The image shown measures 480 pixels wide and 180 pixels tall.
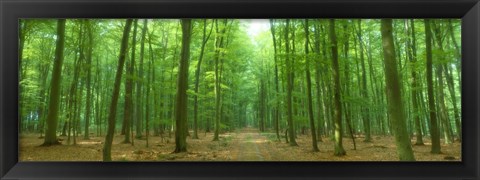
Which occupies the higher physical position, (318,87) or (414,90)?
(318,87)

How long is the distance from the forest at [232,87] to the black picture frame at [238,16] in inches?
5.7

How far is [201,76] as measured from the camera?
18.5 feet

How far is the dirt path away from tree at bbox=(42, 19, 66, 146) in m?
2.29

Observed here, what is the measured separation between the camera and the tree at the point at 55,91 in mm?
3615

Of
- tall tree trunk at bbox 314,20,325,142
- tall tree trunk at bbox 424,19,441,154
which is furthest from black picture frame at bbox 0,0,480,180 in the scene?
tall tree trunk at bbox 424,19,441,154

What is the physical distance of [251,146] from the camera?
4293 millimetres

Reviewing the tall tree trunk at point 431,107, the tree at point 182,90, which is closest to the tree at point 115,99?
the tree at point 182,90

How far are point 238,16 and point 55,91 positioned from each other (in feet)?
8.41

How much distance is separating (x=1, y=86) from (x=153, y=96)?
3.84 m

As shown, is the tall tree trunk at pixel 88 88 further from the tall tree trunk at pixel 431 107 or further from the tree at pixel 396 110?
the tall tree trunk at pixel 431 107

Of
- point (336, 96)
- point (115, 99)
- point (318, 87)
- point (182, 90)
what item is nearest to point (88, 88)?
point (115, 99)

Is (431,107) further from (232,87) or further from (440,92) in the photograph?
(232,87)

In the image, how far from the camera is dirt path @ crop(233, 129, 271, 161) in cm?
392

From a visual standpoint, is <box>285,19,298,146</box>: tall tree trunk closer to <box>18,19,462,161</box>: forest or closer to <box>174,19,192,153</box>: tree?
<box>18,19,462,161</box>: forest
